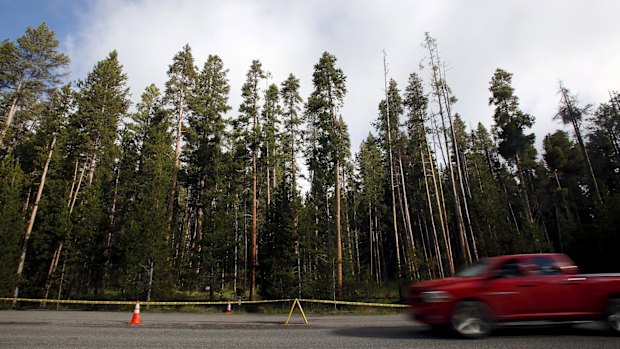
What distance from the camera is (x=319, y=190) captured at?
2975 cm

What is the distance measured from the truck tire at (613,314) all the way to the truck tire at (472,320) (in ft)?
7.58

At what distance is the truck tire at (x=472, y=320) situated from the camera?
6.32m

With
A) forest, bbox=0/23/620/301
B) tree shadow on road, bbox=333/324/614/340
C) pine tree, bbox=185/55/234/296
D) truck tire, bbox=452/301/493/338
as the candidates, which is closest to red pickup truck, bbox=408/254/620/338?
truck tire, bbox=452/301/493/338

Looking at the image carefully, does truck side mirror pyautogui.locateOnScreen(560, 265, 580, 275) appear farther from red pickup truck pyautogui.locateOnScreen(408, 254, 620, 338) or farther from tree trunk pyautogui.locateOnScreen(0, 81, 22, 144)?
tree trunk pyautogui.locateOnScreen(0, 81, 22, 144)

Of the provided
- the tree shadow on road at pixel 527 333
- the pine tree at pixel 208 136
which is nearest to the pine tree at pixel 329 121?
the pine tree at pixel 208 136

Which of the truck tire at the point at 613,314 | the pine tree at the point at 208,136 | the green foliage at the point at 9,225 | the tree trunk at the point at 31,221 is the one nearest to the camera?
the truck tire at the point at 613,314

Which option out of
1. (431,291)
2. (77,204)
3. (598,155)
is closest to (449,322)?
(431,291)

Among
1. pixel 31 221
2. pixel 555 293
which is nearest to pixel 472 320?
pixel 555 293

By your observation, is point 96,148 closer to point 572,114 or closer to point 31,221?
point 31,221

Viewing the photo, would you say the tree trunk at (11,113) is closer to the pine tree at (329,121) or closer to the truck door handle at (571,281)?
the pine tree at (329,121)

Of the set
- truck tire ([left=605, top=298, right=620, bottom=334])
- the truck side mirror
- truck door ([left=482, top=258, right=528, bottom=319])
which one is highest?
the truck side mirror

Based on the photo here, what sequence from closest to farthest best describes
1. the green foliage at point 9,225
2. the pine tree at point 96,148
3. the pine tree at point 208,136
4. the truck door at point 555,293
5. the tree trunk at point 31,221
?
1. the truck door at point 555,293
2. the green foliage at point 9,225
3. the tree trunk at point 31,221
4. the pine tree at point 96,148
5. the pine tree at point 208,136

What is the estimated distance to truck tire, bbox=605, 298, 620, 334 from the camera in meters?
6.27

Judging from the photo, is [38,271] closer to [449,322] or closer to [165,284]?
[165,284]
